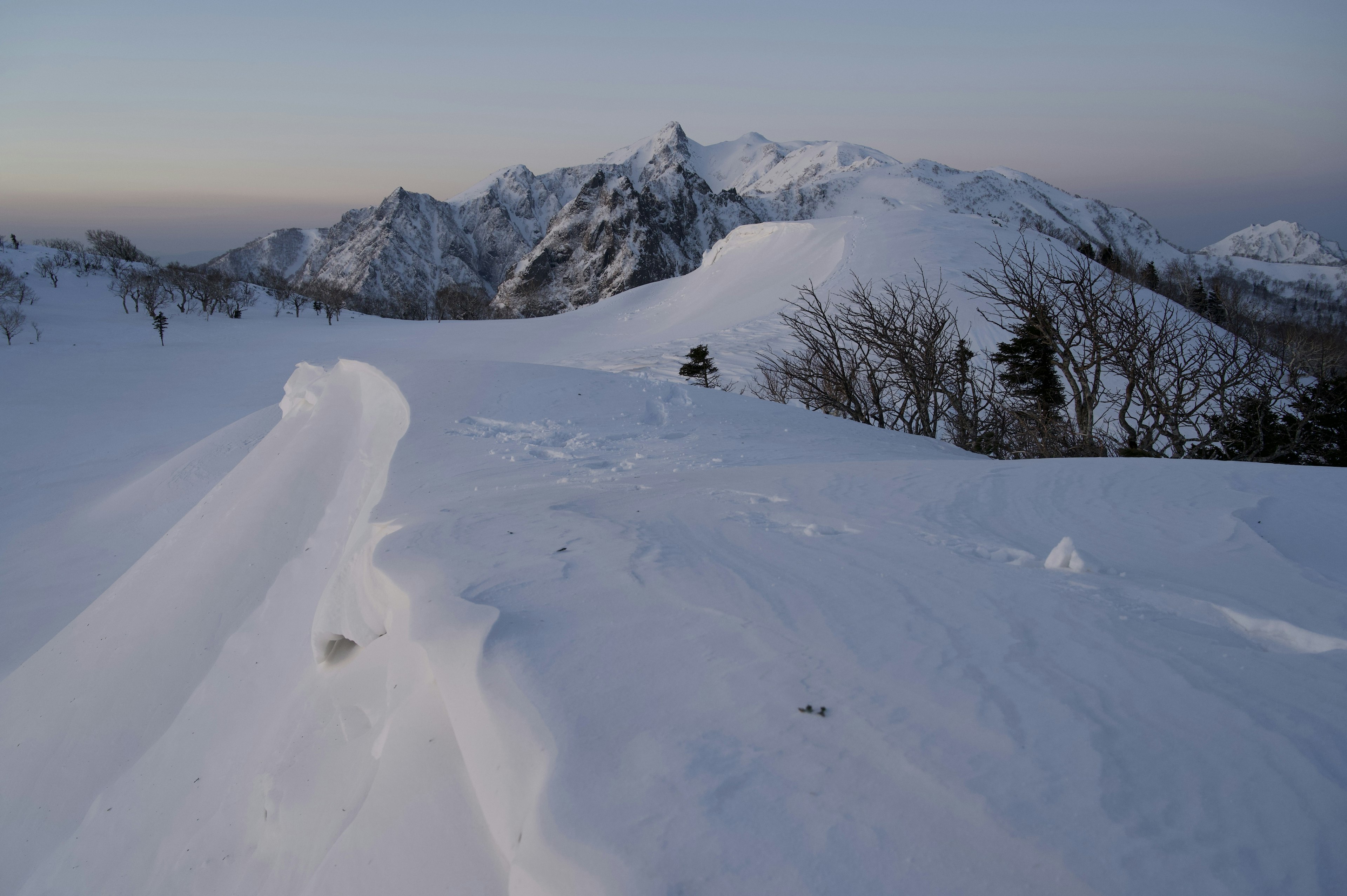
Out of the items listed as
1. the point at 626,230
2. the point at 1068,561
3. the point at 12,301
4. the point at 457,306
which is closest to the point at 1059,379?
the point at 1068,561

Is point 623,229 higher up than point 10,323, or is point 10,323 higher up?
point 623,229

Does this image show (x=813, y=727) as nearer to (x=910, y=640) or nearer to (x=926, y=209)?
(x=910, y=640)

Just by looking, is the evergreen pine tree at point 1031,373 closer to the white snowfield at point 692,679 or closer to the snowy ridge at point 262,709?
the white snowfield at point 692,679

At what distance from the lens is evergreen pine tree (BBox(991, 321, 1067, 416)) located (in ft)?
37.8

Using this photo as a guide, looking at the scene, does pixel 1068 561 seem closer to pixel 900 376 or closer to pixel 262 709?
pixel 262 709

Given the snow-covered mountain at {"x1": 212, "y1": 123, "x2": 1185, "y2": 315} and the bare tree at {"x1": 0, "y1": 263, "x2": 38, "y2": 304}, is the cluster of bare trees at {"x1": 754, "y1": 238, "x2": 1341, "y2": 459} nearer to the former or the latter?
the bare tree at {"x1": 0, "y1": 263, "x2": 38, "y2": 304}

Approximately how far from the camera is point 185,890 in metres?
2.59

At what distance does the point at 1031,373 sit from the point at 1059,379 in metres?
1.36

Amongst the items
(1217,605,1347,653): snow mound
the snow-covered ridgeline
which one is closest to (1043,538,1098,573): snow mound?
(1217,605,1347,653): snow mound

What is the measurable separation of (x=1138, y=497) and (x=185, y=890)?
4.87 meters

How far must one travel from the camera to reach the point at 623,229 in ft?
419

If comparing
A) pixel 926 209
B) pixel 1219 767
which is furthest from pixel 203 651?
pixel 926 209

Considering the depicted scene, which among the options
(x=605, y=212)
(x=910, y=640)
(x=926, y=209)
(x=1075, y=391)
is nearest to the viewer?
(x=910, y=640)

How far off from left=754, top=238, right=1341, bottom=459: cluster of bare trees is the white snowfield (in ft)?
15.4
